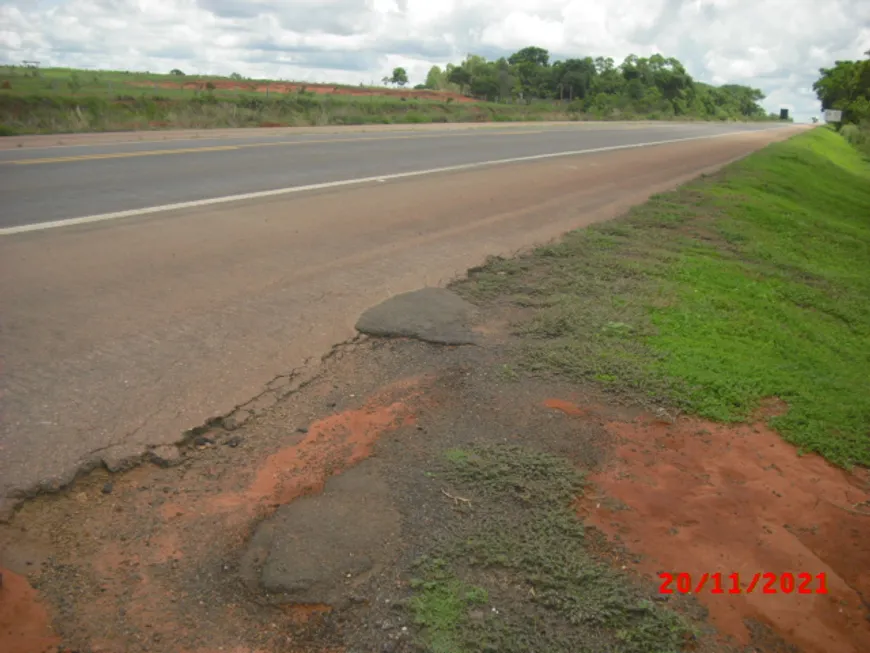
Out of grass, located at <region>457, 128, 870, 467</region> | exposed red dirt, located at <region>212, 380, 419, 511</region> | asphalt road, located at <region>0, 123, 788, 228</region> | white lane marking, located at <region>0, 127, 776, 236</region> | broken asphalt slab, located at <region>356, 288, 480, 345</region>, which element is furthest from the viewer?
asphalt road, located at <region>0, 123, 788, 228</region>

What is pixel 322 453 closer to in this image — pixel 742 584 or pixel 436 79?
pixel 742 584

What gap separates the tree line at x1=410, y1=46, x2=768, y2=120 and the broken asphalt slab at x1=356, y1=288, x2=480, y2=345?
216 feet

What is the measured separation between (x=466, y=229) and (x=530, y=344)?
3.57m

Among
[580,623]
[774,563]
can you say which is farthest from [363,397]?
[774,563]

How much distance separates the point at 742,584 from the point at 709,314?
138 inches

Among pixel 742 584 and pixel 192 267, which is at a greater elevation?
pixel 192 267

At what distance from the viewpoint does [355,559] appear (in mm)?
2861

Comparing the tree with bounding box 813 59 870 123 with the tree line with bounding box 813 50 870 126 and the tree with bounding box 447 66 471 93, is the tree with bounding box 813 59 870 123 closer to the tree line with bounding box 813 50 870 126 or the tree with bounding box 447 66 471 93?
the tree line with bounding box 813 50 870 126

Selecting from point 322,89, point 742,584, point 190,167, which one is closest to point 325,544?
point 742,584

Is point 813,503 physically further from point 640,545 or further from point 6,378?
point 6,378

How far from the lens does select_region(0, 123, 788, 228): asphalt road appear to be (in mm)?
8508

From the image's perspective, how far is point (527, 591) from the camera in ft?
8.88

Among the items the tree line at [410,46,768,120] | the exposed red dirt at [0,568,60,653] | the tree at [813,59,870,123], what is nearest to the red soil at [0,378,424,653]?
the exposed red dirt at [0,568,60,653]

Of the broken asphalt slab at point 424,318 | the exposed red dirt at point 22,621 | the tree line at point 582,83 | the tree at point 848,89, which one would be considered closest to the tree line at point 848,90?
the tree at point 848,89
